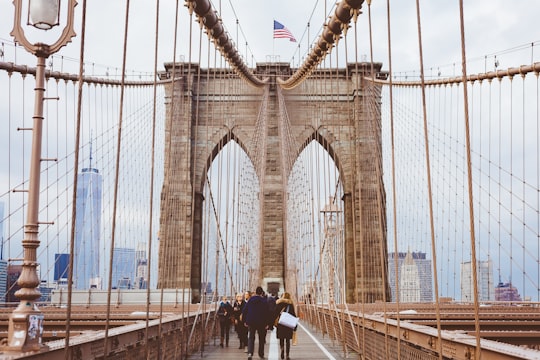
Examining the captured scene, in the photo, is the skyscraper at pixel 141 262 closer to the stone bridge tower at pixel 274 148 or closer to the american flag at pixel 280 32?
the stone bridge tower at pixel 274 148

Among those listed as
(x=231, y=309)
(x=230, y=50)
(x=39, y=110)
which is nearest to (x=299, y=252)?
(x=230, y=50)

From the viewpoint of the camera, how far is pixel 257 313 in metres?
9.59

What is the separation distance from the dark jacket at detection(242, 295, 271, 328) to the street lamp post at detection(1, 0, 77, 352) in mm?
4546

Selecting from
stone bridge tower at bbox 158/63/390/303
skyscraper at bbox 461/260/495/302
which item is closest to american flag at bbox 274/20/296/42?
stone bridge tower at bbox 158/63/390/303

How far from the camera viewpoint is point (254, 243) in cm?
2662

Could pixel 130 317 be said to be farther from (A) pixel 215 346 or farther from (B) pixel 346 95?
(B) pixel 346 95

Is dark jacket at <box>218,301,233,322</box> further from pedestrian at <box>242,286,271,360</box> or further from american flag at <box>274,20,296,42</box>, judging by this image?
american flag at <box>274,20,296,42</box>

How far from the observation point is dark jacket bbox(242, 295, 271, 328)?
9.50 meters

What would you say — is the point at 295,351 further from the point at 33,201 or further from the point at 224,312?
the point at 33,201

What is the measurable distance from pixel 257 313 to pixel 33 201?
15.7 ft

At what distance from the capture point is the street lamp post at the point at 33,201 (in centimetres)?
473

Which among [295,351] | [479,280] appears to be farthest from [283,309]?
[479,280]

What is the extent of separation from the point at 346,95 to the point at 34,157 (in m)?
28.5

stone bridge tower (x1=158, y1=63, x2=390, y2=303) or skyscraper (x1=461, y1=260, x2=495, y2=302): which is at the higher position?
stone bridge tower (x1=158, y1=63, x2=390, y2=303)
